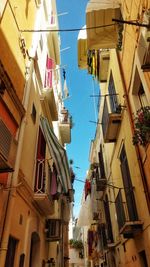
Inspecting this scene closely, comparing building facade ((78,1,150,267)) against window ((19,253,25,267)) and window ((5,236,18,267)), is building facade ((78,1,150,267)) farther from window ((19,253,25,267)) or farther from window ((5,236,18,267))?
window ((5,236,18,267))

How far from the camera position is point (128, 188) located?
8977 mm

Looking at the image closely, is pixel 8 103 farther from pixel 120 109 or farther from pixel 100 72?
pixel 100 72

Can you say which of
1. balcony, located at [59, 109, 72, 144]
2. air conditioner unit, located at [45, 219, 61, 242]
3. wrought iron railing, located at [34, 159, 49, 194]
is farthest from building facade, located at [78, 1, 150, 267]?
balcony, located at [59, 109, 72, 144]

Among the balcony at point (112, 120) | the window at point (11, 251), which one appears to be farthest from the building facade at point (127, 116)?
the window at point (11, 251)

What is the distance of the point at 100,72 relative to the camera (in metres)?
13.3

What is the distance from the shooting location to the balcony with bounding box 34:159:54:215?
25.0 feet

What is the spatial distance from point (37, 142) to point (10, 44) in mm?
3677

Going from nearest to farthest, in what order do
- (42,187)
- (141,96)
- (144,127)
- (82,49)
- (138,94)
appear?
(144,127)
(42,187)
(141,96)
(138,94)
(82,49)

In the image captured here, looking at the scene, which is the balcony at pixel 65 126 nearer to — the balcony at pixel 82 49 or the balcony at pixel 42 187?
the balcony at pixel 82 49

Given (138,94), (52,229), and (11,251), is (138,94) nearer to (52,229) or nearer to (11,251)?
(11,251)

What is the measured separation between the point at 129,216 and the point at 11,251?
4505 mm

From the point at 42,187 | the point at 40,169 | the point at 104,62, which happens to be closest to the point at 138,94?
the point at 40,169

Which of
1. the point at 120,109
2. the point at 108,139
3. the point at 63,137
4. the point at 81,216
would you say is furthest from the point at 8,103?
the point at 81,216

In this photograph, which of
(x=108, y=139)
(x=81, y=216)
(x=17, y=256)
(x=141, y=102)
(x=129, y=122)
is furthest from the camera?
(x=81, y=216)
